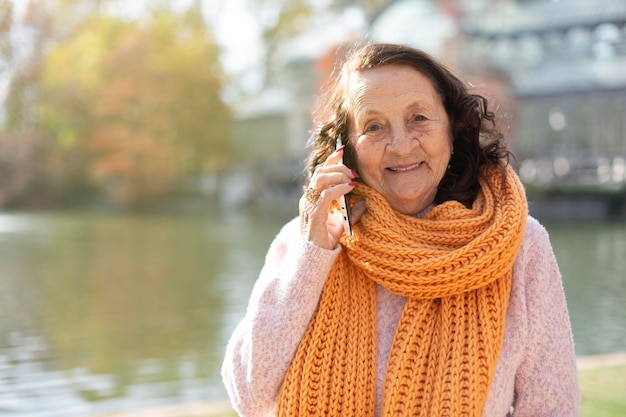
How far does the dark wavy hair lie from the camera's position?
2090mm

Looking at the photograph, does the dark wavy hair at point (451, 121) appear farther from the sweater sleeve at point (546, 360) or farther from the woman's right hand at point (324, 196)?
the sweater sleeve at point (546, 360)

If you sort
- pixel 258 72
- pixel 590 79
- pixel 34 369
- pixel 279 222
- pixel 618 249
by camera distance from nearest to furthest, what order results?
pixel 34 369
pixel 618 249
pixel 279 222
pixel 590 79
pixel 258 72

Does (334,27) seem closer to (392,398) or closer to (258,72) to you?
(258,72)

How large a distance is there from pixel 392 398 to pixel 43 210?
35.7m

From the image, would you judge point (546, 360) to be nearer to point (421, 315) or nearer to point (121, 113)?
point (421, 315)

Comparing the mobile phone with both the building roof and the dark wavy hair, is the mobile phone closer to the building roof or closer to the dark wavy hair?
the dark wavy hair

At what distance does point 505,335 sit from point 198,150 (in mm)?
33357

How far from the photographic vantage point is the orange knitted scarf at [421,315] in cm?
194

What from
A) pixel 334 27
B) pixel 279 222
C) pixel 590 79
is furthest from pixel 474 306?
pixel 334 27

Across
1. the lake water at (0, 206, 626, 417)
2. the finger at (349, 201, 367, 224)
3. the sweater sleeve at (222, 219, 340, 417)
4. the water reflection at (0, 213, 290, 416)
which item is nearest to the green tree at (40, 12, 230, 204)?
the lake water at (0, 206, 626, 417)

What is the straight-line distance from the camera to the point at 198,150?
34875 millimetres

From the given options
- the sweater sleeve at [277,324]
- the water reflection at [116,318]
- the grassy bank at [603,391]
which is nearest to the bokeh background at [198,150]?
the water reflection at [116,318]

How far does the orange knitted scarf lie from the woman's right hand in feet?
0.28

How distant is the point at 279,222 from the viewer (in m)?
25.9
